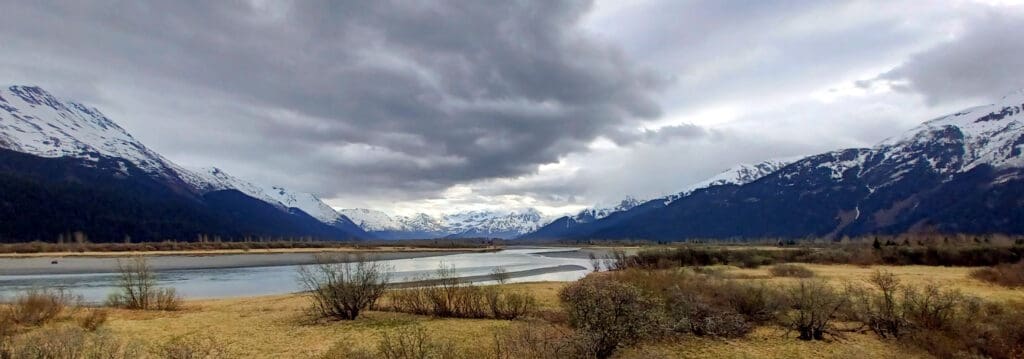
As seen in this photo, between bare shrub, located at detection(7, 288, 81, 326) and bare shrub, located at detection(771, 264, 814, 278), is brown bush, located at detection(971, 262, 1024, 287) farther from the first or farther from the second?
bare shrub, located at detection(7, 288, 81, 326)

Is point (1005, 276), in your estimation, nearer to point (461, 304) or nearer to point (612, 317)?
point (612, 317)

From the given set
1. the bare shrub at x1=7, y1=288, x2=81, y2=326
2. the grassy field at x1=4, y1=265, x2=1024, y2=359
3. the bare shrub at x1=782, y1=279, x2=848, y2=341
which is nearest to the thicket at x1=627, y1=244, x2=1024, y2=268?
the bare shrub at x1=782, y1=279, x2=848, y2=341

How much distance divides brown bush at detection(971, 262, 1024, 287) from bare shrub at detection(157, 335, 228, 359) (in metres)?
43.9

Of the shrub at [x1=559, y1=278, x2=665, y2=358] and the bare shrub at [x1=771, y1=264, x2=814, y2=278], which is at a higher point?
the shrub at [x1=559, y1=278, x2=665, y2=358]

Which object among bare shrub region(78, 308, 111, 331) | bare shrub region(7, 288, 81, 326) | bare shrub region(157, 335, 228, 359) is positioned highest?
bare shrub region(7, 288, 81, 326)

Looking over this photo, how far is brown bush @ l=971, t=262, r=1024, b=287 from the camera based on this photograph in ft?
111

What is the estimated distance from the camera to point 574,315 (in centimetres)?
1738

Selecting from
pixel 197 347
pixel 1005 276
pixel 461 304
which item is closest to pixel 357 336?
pixel 197 347

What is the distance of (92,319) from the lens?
22.7 m

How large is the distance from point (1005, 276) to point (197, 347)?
1839 inches

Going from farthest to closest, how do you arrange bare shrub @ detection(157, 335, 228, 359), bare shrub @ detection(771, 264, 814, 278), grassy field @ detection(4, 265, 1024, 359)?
bare shrub @ detection(771, 264, 814, 278)
grassy field @ detection(4, 265, 1024, 359)
bare shrub @ detection(157, 335, 228, 359)

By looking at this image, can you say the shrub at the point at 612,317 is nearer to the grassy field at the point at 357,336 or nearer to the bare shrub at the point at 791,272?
the grassy field at the point at 357,336

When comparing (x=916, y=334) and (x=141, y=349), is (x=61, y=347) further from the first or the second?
(x=916, y=334)

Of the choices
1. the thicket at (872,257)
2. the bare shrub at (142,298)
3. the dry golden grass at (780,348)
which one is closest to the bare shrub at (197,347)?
the bare shrub at (142,298)
